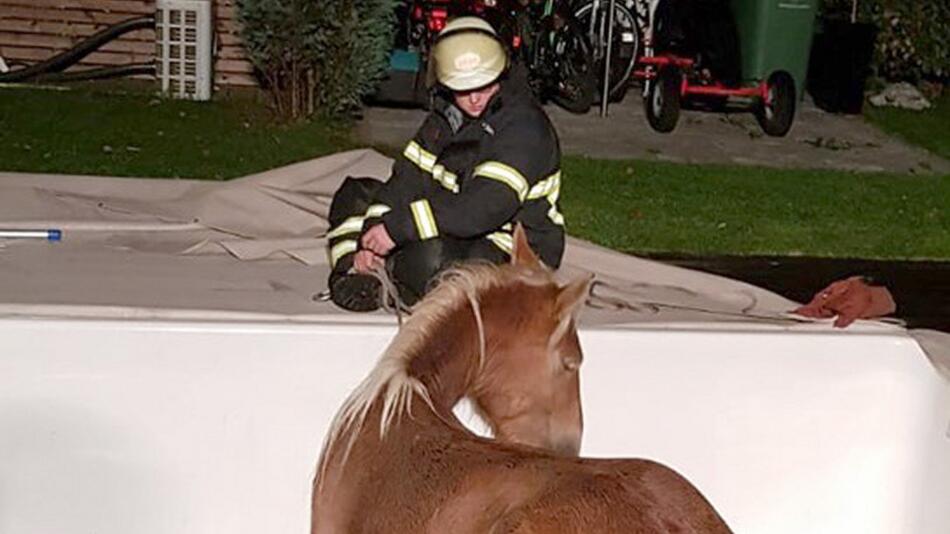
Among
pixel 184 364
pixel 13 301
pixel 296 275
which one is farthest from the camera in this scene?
pixel 296 275

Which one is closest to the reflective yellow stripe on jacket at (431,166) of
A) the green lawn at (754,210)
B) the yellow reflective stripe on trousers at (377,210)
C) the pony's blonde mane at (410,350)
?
the yellow reflective stripe on trousers at (377,210)

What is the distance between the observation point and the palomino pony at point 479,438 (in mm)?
2328

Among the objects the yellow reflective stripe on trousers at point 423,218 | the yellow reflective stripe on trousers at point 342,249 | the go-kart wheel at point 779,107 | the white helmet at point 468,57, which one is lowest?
the go-kart wheel at point 779,107

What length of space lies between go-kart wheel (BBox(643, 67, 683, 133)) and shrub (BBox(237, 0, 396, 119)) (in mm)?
1923

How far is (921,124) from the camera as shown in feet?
38.9

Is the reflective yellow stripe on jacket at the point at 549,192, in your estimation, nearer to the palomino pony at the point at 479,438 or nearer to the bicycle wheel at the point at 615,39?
the palomino pony at the point at 479,438

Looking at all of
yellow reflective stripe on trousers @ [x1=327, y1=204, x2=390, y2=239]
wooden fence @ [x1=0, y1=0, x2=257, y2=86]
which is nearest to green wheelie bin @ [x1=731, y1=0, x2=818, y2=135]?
wooden fence @ [x1=0, y1=0, x2=257, y2=86]

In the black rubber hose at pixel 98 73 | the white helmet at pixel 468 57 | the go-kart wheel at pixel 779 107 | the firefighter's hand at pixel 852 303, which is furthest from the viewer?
the black rubber hose at pixel 98 73

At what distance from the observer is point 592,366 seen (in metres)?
3.53

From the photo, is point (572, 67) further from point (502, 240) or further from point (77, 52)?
point (502, 240)

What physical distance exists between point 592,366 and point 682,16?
26.0 ft

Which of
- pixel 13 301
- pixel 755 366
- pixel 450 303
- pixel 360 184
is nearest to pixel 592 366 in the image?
pixel 755 366

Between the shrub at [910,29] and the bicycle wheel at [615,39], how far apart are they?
2.29m

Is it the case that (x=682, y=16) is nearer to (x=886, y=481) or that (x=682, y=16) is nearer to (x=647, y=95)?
(x=647, y=95)
